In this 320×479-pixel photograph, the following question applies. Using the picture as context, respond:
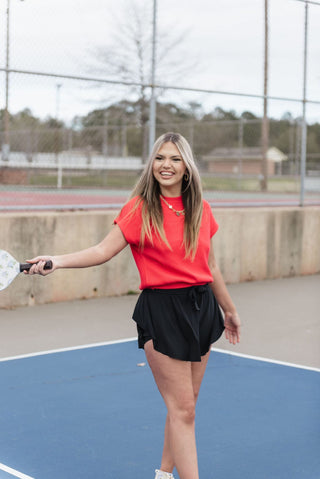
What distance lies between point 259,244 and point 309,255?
4.34ft

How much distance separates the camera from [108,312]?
8492 millimetres

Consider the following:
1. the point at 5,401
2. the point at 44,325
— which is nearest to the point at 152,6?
the point at 44,325

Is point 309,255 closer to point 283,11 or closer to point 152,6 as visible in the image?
point 283,11

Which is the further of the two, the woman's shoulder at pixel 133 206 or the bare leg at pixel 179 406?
the woman's shoulder at pixel 133 206

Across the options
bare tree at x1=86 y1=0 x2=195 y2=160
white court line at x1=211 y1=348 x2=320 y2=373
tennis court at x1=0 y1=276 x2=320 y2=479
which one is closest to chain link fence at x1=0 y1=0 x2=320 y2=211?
bare tree at x1=86 y1=0 x2=195 y2=160

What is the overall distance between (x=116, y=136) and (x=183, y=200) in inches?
584

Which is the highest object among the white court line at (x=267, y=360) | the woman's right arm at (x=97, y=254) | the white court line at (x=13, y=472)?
the woman's right arm at (x=97, y=254)

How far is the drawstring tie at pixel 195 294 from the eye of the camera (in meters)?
3.33

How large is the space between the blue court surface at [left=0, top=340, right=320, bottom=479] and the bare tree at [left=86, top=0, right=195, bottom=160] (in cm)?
467

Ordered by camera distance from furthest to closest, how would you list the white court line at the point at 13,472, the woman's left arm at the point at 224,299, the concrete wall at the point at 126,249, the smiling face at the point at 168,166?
the concrete wall at the point at 126,249
the white court line at the point at 13,472
the woman's left arm at the point at 224,299
the smiling face at the point at 168,166

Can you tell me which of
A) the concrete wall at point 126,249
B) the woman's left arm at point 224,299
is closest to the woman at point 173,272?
the woman's left arm at point 224,299

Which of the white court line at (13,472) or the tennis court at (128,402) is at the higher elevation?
the tennis court at (128,402)

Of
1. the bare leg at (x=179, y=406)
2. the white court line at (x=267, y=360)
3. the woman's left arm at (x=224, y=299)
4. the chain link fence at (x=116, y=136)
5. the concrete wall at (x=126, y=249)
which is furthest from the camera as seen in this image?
the chain link fence at (x=116, y=136)

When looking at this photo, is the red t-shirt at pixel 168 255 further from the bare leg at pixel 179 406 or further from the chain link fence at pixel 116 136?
the chain link fence at pixel 116 136
